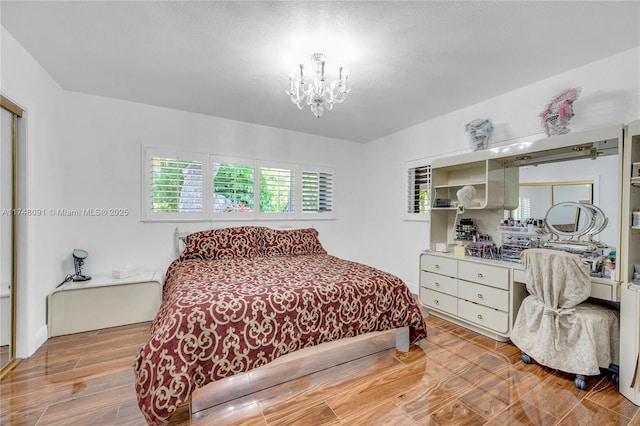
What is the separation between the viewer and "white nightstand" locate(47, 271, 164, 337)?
2.61 metres

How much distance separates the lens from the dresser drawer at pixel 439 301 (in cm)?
291

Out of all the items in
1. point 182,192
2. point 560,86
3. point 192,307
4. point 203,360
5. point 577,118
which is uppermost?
point 560,86

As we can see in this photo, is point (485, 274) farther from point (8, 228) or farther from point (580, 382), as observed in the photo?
point (8, 228)

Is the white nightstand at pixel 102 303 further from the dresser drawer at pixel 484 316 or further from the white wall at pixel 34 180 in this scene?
the dresser drawer at pixel 484 316

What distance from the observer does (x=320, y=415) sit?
1.62 m

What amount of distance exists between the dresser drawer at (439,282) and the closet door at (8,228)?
372 cm

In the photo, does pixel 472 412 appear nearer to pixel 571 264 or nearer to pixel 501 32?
pixel 571 264

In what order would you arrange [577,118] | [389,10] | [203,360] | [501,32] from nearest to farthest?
1. [203,360]
2. [389,10]
3. [501,32]
4. [577,118]

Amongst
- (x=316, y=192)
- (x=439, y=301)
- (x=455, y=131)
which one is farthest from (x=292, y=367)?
(x=455, y=131)

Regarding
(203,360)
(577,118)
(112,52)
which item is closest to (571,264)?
(577,118)

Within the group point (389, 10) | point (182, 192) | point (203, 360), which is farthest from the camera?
point (182, 192)

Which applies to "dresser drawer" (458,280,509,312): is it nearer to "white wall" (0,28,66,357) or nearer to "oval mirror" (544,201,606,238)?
"oval mirror" (544,201,606,238)

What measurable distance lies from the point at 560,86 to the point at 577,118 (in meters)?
0.33

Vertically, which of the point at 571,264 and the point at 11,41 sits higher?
the point at 11,41
